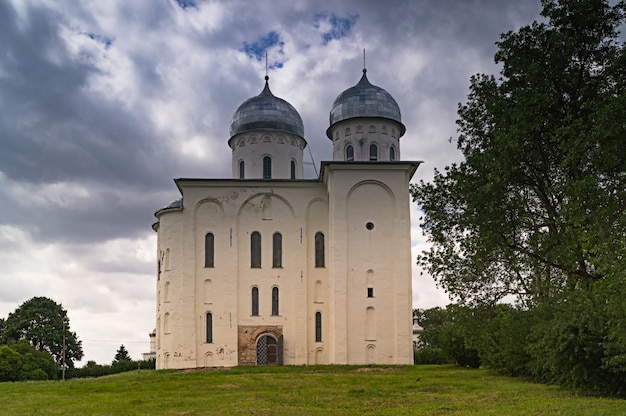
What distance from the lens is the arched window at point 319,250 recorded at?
3278 centimetres

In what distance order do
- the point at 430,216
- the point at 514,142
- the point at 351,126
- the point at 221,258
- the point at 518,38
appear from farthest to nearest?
1. the point at 351,126
2. the point at 221,258
3. the point at 430,216
4. the point at 518,38
5. the point at 514,142

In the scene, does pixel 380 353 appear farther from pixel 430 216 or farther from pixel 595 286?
pixel 595 286

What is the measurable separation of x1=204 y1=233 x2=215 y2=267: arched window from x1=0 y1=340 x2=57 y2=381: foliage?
32.1 feet

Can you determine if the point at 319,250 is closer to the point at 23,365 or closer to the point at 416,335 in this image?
the point at 23,365

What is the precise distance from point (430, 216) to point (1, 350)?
22.1 m

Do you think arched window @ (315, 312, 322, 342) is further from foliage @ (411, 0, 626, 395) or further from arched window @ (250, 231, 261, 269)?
foliage @ (411, 0, 626, 395)

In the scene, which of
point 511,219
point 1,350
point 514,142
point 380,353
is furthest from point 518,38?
point 1,350

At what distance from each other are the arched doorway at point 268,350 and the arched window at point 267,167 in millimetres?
8591

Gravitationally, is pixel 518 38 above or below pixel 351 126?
below

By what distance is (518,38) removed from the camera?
17469 mm

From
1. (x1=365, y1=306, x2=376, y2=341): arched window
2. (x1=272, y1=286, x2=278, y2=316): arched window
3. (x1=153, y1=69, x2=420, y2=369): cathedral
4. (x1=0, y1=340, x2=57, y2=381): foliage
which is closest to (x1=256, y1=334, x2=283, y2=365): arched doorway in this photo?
(x1=153, y1=69, x2=420, y2=369): cathedral

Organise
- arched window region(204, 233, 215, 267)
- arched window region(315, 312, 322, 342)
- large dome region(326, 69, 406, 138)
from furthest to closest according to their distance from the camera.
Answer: large dome region(326, 69, 406, 138) → arched window region(204, 233, 215, 267) → arched window region(315, 312, 322, 342)

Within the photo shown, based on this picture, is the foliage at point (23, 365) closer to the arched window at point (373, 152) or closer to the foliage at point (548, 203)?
the arched window at point (373, 152)

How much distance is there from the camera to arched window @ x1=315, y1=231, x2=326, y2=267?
108 feet
